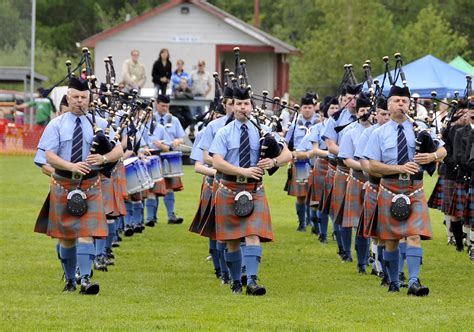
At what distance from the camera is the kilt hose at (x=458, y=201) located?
15148 mm

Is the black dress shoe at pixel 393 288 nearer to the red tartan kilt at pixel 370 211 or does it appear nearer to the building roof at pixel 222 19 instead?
the red tartan kilt at pixel 370 211

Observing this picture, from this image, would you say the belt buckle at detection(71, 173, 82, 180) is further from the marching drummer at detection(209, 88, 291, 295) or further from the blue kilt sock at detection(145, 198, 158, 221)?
the blue kilt sock at detection(145, 198, 158, 221)

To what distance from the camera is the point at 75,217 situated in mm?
10859

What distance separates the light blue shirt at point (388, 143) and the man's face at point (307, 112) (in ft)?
19.6

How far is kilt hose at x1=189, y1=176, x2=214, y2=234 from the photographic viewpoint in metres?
11.8

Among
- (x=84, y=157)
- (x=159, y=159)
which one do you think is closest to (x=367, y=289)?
(x=84, y=157)

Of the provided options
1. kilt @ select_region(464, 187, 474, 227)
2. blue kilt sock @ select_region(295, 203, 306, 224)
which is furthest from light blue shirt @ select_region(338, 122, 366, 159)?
blue kilt sock @ select_region(295, 203, 306, 224)

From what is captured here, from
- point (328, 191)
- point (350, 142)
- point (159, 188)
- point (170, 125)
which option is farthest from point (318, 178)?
point (350, 142)

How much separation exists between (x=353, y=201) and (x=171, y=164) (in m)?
5.33

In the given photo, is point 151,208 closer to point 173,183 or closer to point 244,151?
point 173,183

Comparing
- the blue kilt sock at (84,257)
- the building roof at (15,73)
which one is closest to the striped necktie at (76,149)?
the blue kilt sock at (84,257)

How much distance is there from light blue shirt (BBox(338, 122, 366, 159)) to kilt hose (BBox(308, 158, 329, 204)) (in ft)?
10.3

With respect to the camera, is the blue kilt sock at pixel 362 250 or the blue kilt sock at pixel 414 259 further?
the blue kilt sock at pixel 362 250

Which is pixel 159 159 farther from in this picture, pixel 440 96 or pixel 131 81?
pixel 440 96
